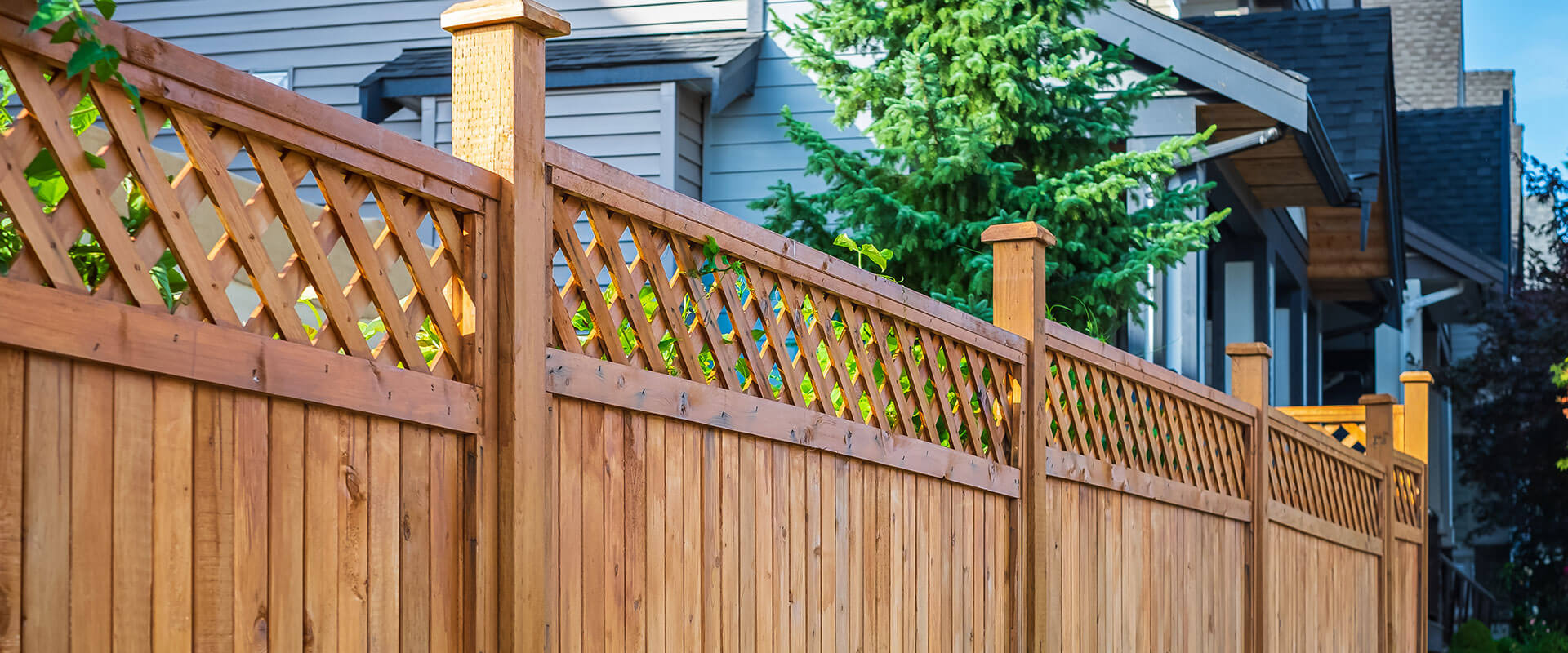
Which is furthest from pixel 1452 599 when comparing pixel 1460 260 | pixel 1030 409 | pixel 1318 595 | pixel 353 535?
pixel 353 535

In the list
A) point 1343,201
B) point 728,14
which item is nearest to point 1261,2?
point 1343,201

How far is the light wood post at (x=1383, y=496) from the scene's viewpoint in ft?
26.8

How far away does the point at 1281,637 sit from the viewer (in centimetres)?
658

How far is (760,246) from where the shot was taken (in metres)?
3.22

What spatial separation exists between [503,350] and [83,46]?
839 mm

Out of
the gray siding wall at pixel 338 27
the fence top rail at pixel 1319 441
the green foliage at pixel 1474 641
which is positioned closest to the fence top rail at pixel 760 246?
the fence top rail at pixel 1319 441

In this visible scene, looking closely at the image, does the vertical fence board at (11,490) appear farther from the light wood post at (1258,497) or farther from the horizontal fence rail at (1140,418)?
the light wood post at (1258,497)

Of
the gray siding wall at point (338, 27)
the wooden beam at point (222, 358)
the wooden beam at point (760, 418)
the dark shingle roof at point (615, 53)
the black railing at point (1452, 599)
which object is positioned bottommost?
the black railing at point (1452, 599)

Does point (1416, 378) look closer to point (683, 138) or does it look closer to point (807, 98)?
point (807, 98)

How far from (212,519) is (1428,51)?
24723 mm

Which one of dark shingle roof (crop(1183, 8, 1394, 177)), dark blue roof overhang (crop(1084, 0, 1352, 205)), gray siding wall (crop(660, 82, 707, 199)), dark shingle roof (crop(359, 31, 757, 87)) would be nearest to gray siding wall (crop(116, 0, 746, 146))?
dark shingle roof (crop(359, 31, 757, 87))

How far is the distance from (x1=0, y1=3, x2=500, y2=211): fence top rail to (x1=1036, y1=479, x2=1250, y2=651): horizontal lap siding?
257 cm

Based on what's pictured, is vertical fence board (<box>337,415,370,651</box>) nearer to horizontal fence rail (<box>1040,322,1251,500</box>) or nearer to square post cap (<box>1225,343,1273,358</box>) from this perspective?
horizontal fence rail (<box>1040,322,1251,500</box>)

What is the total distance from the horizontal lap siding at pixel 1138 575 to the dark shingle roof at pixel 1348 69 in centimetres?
471
